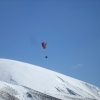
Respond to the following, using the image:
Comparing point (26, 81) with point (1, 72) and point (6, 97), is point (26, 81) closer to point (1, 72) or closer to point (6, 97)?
point (1, 72)

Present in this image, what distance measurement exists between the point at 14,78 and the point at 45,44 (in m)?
12.3

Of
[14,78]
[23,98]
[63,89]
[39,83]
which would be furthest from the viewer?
[63,89]

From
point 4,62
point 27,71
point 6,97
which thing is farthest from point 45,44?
point 4,62

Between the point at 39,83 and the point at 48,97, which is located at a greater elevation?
the point at 39,83

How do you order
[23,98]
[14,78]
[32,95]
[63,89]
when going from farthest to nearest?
[63,89], [14,78], [32,95], [23,98]

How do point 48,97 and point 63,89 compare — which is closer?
point 48,97

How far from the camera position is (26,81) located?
39219mm

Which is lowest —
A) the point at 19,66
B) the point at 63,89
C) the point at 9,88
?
the point at 9,88

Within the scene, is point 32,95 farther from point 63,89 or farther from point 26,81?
point 63,89

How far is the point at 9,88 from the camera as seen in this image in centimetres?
3077

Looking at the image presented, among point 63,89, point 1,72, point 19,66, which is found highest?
point 19,66

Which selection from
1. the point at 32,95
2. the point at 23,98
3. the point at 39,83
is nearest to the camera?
the point at 23,98

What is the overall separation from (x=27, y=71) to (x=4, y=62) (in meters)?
7.47

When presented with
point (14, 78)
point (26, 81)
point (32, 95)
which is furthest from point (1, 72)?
point (32, 95)
